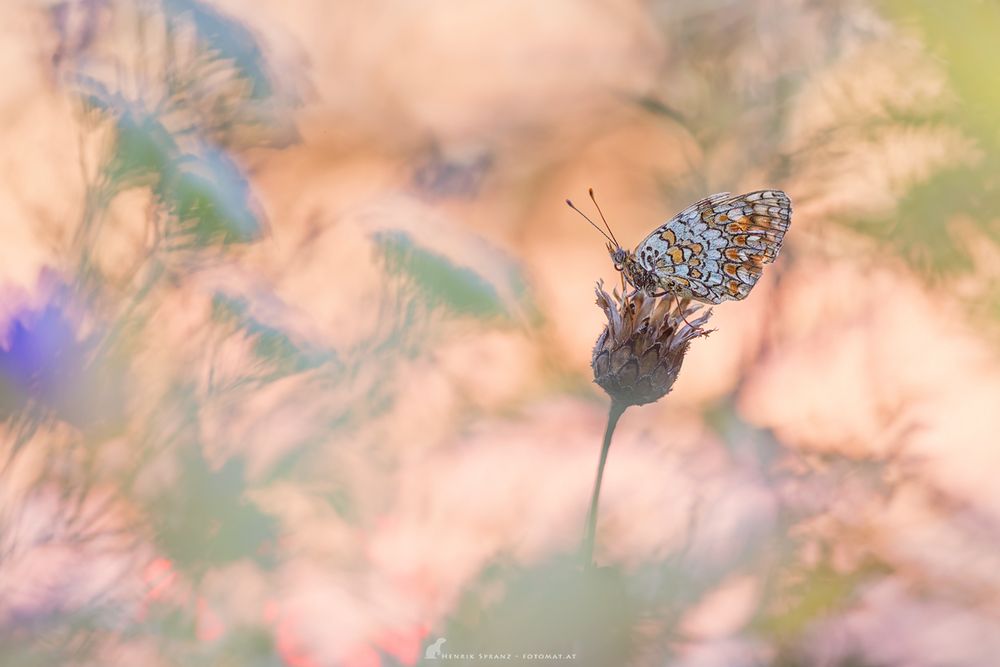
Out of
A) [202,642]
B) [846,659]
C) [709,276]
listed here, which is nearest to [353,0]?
[709,276]

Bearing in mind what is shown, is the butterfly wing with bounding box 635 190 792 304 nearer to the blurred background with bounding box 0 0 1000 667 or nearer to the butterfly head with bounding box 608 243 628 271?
the butterfly head with bounding box 608 243 628 271

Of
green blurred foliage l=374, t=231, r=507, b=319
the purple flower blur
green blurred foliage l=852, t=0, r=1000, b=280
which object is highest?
green blurred foliage l=852, t=0, r=1000, b=280

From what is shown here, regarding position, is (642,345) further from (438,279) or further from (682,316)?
(438,279)

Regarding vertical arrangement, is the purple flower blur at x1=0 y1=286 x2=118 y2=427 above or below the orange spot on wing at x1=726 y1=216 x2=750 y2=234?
below


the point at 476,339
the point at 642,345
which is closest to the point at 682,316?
the point at 642,345

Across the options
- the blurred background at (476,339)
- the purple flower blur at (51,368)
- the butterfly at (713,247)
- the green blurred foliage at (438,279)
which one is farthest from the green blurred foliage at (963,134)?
the purple flower blur at (51,368)

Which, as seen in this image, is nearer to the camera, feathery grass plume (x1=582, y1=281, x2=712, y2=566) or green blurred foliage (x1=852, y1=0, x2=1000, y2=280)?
feathery grass plume (x1=582, y1=281, x2=712, y2=566)

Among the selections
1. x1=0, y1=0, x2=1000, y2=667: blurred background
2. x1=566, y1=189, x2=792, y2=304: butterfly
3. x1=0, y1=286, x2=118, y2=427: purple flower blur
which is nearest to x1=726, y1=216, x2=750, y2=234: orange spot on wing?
x1=566, y1=189, x2=792, y2=304: butterfly

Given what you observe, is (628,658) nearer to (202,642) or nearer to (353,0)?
(202,642)
